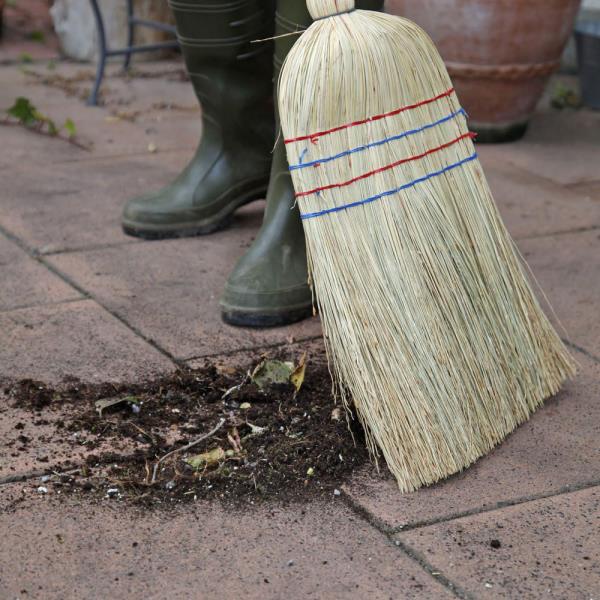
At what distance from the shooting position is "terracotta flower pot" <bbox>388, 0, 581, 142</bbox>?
13.4 feet

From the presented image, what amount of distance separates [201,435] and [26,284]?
982 millimetres

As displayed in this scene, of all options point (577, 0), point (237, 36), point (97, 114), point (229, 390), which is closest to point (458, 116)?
point (229, 390)

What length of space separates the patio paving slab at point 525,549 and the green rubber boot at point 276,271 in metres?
0.90

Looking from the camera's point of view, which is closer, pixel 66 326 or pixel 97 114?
pixel 66 326

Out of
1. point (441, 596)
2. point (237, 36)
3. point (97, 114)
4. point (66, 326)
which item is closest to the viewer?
point (441, 596)

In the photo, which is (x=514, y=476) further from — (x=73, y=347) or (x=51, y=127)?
(x=51, y=127)

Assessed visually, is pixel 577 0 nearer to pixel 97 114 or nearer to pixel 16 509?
pixel 97 114

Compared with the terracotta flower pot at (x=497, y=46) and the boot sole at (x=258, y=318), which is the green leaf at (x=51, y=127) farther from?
the boot sole at (x=258, y=318)

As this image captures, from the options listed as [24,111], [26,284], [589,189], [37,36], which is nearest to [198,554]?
[26,284]

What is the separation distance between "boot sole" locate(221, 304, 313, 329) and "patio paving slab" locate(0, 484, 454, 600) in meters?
0.78

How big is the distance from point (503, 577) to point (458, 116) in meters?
0.94

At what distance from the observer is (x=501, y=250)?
7.06 feet

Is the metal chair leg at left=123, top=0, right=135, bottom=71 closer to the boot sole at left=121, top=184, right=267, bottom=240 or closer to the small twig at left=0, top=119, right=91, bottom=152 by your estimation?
the small twig at left=0, top=119, right=91, bottom=152

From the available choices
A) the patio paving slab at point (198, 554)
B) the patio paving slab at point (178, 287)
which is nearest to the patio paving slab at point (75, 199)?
the patio paving slab at point (178, 287)
